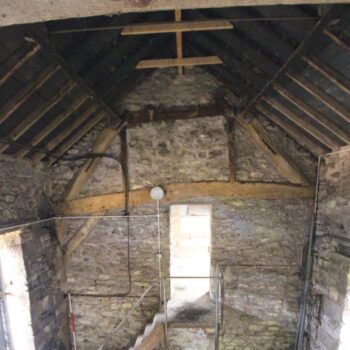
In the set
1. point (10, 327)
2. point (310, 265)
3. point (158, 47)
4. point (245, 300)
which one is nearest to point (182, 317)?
point (245, 300)

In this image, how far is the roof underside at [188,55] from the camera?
223cm

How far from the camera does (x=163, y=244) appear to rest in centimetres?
454

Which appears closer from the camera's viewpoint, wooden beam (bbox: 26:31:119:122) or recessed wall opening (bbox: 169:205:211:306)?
wooden beam (bbox: 26:31:119:122)

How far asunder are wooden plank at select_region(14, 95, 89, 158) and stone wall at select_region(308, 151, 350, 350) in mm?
3814

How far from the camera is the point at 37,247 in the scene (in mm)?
4027

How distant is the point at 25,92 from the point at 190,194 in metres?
2.89

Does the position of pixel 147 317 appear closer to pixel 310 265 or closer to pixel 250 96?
pixel 310 265

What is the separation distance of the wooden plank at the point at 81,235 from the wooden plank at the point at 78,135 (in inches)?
51.0

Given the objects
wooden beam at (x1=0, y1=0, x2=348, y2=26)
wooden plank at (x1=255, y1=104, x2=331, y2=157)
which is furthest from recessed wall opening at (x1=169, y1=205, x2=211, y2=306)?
wooden beam at (x1=0, y1=0, x2=348, y2=26)

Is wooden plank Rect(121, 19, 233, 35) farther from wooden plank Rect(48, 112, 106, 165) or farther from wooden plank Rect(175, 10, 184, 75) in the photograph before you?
wooden plank Rect(48, 112, 106, 165)

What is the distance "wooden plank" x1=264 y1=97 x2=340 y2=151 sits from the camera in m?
3.46

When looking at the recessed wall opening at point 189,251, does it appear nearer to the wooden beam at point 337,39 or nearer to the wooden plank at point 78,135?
the wooden plank at point 78,135

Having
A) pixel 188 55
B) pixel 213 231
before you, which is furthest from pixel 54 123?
pixel 213 231

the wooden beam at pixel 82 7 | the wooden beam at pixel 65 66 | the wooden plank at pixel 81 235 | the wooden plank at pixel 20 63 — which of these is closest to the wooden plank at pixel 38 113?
the wooden beam at pixel 65 66
